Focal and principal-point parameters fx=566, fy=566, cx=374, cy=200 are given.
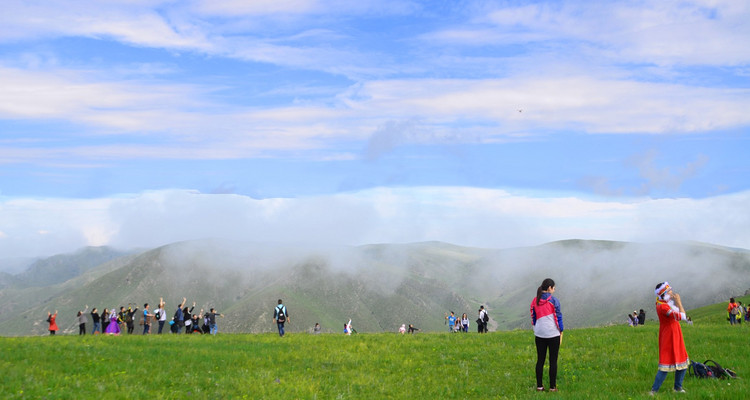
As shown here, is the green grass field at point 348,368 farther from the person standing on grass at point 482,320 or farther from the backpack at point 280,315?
the person standing on grass at point 482,320

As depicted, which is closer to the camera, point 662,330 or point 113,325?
point 662,330

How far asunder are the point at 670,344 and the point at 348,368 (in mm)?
12495

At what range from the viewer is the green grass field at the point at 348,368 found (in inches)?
699

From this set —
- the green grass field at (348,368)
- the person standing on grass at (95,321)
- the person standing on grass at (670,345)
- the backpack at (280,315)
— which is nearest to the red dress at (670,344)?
the person standing on grass at (670,345)

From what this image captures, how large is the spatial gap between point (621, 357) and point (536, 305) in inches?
335

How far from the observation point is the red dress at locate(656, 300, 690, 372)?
1631cm

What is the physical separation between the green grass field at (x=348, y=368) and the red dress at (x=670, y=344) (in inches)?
33.9

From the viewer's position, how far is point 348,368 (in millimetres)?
23797

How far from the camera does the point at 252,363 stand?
79.9 ft

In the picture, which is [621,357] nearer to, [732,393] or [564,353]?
[564,353]

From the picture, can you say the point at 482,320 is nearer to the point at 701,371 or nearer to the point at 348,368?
the point at 348,368

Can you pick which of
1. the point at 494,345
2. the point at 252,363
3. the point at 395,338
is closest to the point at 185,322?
the point at 395,338

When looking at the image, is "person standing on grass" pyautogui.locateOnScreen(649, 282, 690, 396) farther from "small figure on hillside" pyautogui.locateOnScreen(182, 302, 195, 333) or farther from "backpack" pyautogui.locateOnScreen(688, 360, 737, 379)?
"small figure on hillside" pyautogui.locateOnScreen(182, 302, 195, 333)

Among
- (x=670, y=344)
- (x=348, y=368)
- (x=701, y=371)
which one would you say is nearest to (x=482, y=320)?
(x=348, y=368)
